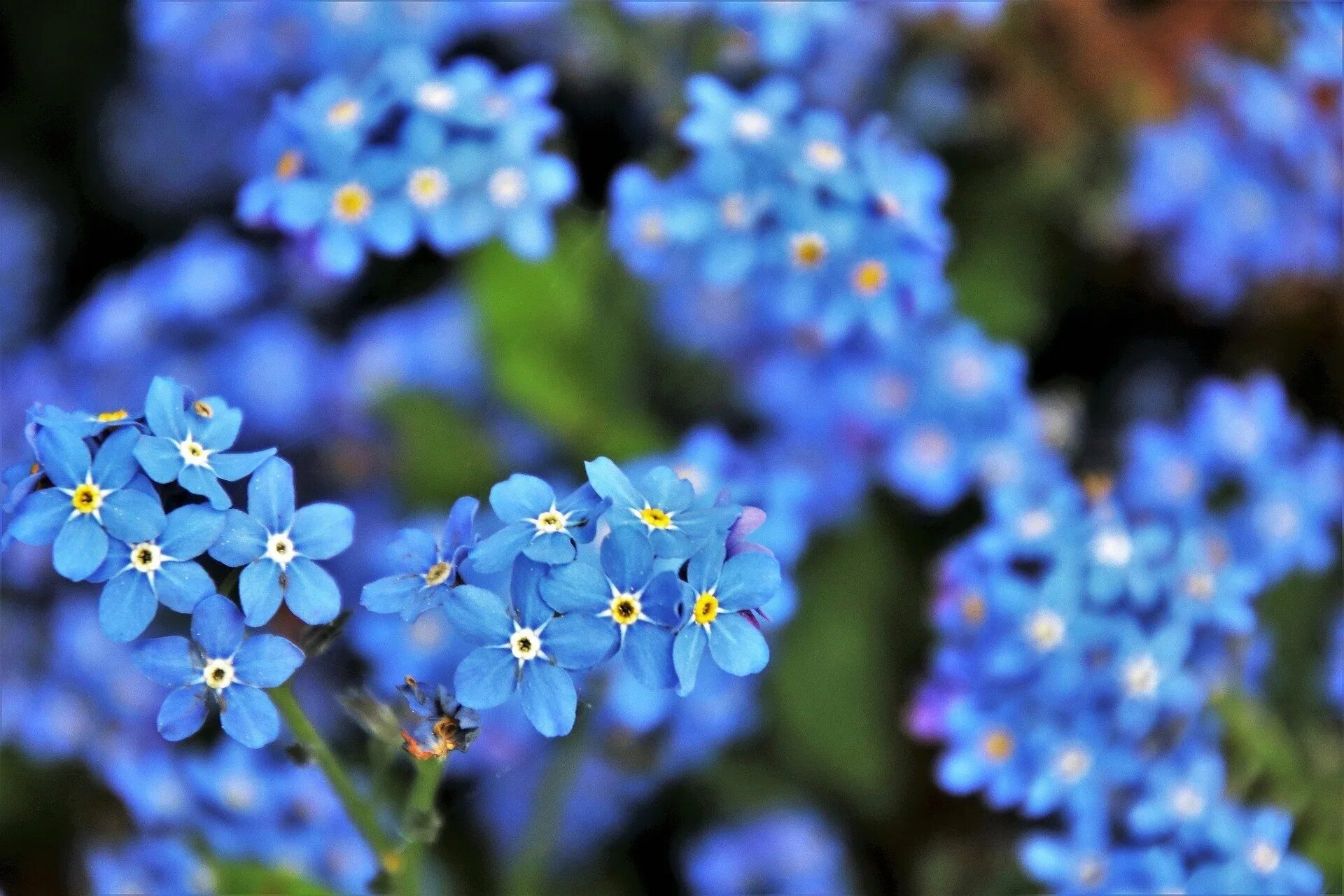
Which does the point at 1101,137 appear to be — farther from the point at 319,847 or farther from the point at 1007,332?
the point at 319,847

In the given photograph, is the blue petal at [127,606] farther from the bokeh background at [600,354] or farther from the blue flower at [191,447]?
the bokeh background at [600,354]

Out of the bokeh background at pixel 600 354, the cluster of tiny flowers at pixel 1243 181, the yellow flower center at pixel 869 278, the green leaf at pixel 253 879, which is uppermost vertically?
the cluster of tiny flowers at pixel 1243 181

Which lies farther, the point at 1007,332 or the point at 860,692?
the point at 1007,332

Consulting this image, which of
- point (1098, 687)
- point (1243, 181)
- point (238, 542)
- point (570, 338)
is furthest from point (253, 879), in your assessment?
point (1243, 181)

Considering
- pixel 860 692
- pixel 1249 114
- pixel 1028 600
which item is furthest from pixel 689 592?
pixel 1249 114

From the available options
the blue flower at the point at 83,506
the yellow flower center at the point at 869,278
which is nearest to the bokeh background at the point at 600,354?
the yellow flower center at the point at 869,278

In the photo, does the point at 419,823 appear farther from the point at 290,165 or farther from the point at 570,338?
the point at 570,338
